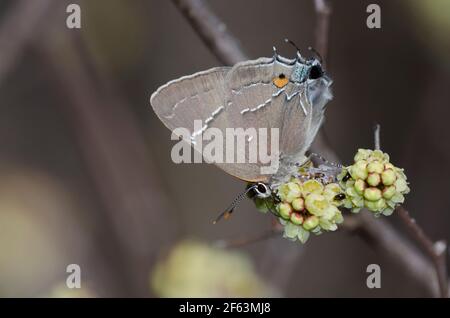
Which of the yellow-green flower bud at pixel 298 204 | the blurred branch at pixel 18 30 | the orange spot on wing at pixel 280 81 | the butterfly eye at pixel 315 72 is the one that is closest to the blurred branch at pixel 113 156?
the blurred branch at pixel 18 30

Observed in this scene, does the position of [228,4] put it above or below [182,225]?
above

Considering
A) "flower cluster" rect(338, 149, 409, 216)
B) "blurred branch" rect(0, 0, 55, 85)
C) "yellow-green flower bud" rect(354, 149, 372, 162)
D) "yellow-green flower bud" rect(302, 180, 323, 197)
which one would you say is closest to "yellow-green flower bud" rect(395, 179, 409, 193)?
"flower cluster" rect(338, 149, 409, 216)

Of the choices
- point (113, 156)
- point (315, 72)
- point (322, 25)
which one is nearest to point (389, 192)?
point (315, 72)

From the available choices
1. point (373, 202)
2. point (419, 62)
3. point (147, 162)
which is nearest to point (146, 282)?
point (147, 162)

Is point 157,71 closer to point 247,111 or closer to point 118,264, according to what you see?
point 118,264

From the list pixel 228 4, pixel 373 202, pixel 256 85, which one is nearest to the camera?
pixel 373 202

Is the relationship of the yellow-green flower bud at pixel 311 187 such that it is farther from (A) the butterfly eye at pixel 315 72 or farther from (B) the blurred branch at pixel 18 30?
(B) the blurred branch at pixel 18 30
